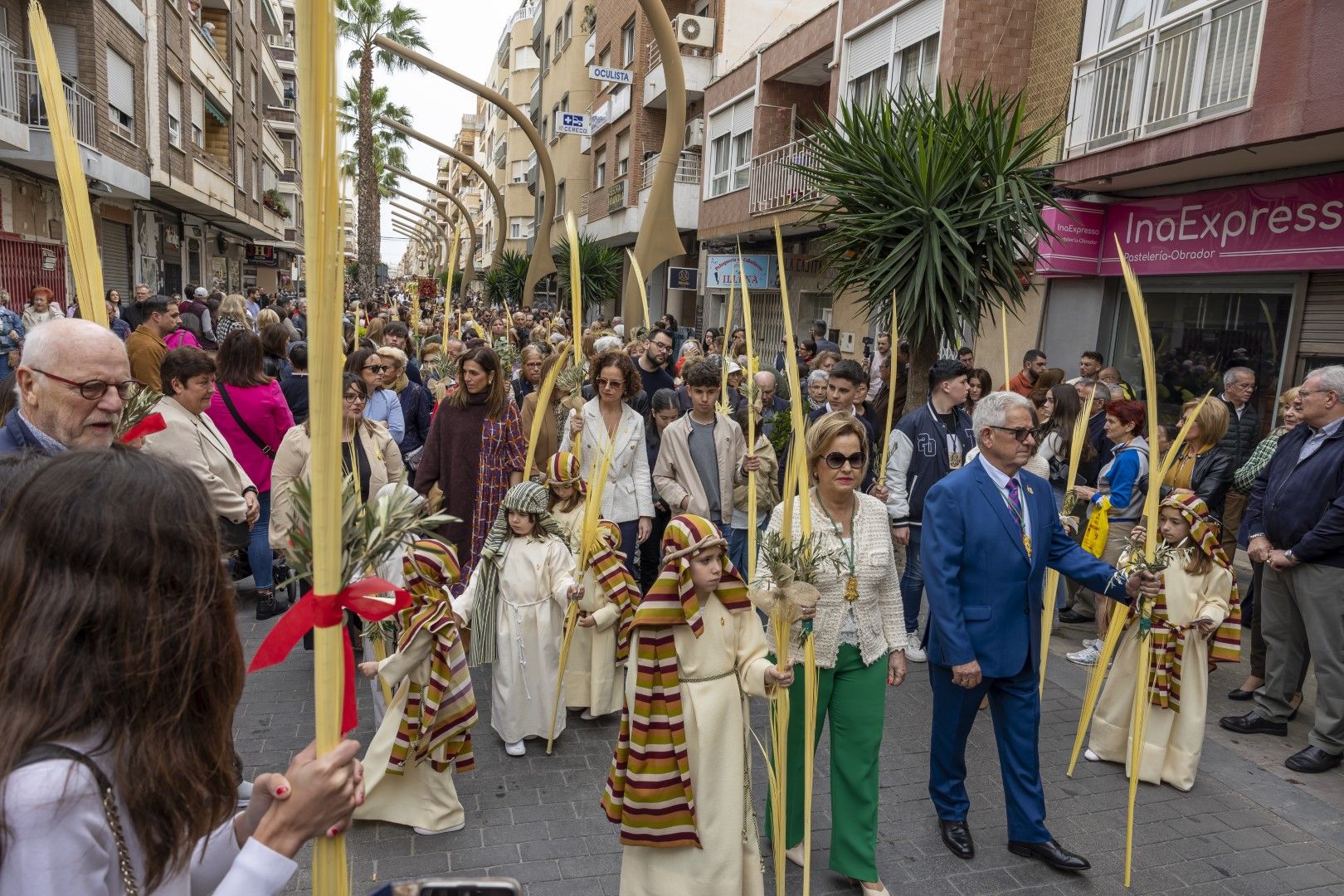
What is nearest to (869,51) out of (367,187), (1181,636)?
(1181,636)

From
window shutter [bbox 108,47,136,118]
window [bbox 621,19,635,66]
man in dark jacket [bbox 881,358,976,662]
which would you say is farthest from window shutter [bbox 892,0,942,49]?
window [bbox 621,19,635,66]

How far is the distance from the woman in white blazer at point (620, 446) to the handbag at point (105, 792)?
469 centimetres

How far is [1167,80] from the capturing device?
9.71 metres

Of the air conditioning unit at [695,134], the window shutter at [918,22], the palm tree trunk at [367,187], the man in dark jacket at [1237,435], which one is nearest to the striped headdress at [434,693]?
the man in dark jacket at [1237,435]

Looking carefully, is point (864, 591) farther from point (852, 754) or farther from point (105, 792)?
point (105, 792)

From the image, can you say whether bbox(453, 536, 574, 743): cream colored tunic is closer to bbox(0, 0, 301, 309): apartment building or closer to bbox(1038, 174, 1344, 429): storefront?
bbox(1038, 174, 1344, 429): storefront

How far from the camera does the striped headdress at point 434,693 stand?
13.3 feet

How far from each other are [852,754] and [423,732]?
6.11 ft

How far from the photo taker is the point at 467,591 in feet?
15.8

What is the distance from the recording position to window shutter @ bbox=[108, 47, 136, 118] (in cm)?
1783

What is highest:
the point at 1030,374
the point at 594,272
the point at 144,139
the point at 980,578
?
the point at 144,139

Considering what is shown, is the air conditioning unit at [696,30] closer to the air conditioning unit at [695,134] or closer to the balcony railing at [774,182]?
the air conditioning unit at [695,134]

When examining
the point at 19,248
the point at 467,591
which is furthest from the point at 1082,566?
the point at 19,248

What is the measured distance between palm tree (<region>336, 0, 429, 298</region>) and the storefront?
18.8 metres
